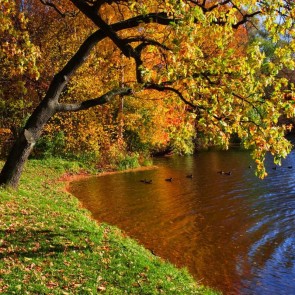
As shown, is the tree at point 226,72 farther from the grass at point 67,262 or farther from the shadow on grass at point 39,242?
the shadow on grass at point 39,242

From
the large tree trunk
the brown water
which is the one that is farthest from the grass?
the brown water

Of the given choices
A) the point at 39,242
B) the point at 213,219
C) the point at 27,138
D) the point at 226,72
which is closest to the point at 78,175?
the point at 213,219

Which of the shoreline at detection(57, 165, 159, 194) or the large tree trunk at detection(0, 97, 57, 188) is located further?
the shoreline at detection(57, 165, 159, 194)

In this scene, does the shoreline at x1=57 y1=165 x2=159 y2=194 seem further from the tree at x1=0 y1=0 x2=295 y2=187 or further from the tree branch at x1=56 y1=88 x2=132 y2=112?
the tree at x1=0 y1=0 x2=295 y2=187

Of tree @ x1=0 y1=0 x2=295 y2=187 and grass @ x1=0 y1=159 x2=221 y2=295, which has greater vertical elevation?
→ tree @ x1=0 y1=0 x2=295 y2=187

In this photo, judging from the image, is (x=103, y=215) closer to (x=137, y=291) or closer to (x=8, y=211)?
(x=8, y=211)

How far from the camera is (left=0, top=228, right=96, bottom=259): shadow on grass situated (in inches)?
375

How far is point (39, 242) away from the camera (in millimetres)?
10367

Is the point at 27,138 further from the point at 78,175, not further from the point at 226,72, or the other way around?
the point at 78,175

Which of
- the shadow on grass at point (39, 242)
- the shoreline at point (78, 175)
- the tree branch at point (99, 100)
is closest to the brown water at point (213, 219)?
the shoreline at point (78, 175)

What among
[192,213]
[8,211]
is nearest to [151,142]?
[192,213]

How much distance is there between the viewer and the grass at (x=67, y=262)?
812 cm

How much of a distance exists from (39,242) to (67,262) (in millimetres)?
1453

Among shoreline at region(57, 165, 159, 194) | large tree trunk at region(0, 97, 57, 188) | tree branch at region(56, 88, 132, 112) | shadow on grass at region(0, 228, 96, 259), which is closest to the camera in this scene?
shadow on grass at region(0, 228, 96, 259)
